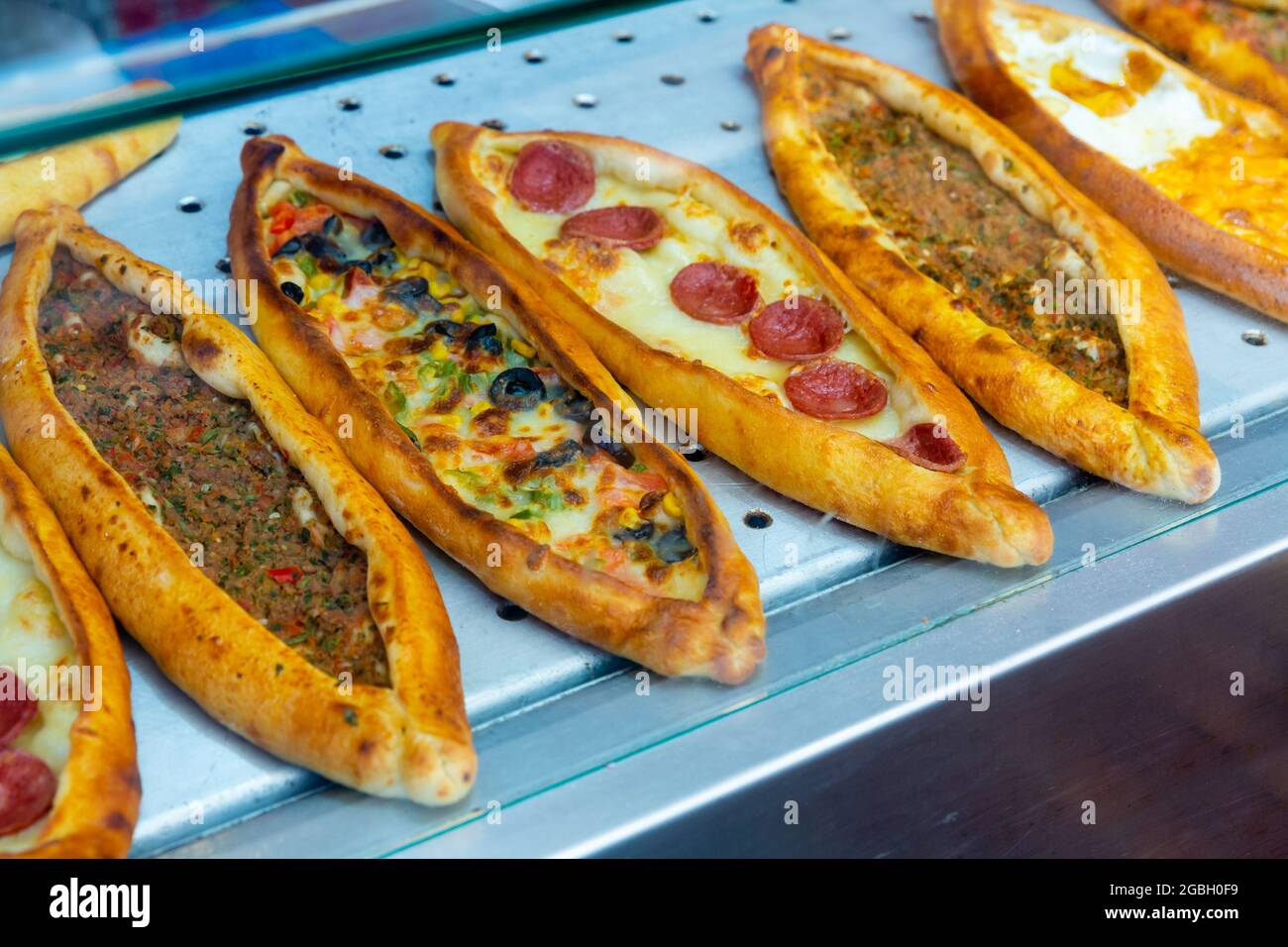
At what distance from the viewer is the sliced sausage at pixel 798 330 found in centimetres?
278

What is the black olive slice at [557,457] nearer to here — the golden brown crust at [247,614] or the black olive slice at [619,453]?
the black olive slice at [619,453]

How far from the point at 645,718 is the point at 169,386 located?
3.64 feet

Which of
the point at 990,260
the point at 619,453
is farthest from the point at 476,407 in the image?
the point at 990,260

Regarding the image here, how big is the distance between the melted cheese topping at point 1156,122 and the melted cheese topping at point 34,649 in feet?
8.18

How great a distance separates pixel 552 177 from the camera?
3188mm

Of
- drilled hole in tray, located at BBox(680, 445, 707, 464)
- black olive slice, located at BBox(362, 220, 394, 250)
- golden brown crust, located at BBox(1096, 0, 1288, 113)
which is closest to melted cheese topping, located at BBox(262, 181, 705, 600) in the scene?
black olive slice, located at BBox(362, 220, 394, 250)

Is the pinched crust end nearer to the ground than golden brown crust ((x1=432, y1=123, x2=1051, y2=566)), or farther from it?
farther from it

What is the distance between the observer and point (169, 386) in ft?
8.40

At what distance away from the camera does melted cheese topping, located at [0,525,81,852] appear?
1.92 meters

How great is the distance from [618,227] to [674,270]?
6.6 inches

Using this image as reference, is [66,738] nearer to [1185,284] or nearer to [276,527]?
[276,527]

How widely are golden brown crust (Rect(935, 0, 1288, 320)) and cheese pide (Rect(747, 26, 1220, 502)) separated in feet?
0.35

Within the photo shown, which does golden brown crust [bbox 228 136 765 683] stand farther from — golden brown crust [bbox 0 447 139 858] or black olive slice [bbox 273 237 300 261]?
golden brown crust [bbox 0 447 139 858]
